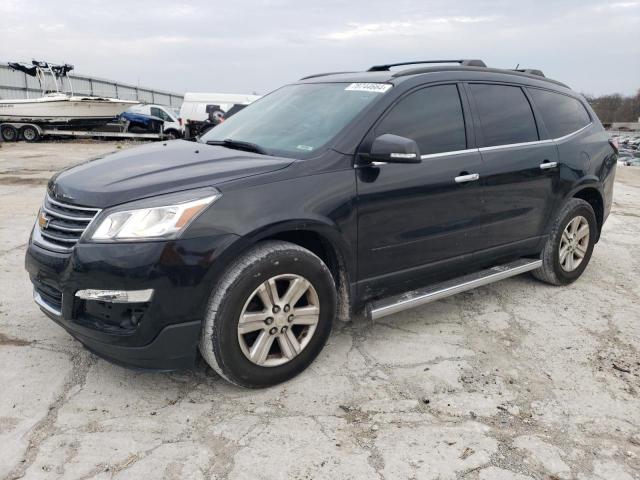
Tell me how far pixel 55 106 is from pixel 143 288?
22.0 metres

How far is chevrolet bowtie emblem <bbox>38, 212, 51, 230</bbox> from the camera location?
2852mm

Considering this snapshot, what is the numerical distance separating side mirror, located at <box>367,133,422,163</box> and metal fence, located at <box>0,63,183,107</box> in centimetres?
2853

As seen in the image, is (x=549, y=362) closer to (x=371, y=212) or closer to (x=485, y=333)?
(x=485, y=333)

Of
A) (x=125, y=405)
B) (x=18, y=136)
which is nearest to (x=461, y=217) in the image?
(x=125, y=405)

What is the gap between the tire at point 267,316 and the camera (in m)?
2.61

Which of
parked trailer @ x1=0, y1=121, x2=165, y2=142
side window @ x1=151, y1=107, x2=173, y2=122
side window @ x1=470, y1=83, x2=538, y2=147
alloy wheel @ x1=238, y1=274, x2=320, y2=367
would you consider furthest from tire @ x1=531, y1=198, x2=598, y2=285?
side window @ x1=151, y1=107, x2=173, y2=122

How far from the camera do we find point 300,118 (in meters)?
3.50

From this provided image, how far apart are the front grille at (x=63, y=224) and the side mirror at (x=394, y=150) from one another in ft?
4.87

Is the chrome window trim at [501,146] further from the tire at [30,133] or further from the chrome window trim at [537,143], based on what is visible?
the tire at [30,133]

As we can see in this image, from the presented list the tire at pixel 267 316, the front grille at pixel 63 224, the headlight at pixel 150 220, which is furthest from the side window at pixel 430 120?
the front grille at pixel 63 224

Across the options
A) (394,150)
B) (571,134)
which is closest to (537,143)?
(571,134)

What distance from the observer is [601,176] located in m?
4.69

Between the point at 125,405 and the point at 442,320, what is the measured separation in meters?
2.22

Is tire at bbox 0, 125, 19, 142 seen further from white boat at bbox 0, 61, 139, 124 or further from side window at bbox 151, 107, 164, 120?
side window at bbox 151, 107, 164, 120
